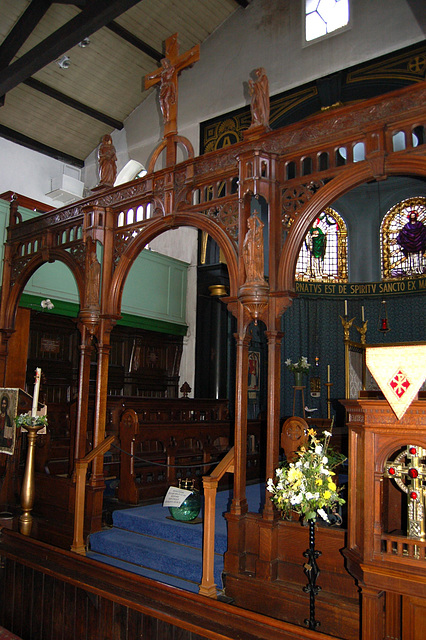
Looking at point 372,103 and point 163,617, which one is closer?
point 163,617

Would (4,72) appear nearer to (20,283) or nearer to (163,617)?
(20,283)

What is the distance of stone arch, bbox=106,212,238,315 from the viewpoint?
4.94 m

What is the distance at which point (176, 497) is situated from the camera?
5.08 meters

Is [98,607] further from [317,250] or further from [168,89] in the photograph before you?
[317,250]

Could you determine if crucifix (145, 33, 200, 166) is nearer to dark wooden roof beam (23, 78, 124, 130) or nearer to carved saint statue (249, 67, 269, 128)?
carved saint statue (249, 67, 269, 128)

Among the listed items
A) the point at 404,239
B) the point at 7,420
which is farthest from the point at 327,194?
the point at 404,239

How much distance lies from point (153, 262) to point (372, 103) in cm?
702

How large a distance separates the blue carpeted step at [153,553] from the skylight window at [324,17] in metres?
9.18

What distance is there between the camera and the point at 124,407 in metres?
6.59

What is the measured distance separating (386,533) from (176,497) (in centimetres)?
261

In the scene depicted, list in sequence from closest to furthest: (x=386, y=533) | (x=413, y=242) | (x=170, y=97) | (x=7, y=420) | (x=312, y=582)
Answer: (x=386, y=533), (x=312, y=582), (x=170, y=97), (x=7, y=420), (x=413, y=242)

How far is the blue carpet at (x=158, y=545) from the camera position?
4.65m

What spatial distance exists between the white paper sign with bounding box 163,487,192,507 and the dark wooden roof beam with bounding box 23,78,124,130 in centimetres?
973

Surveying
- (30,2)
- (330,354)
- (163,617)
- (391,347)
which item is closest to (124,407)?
(163,617)
